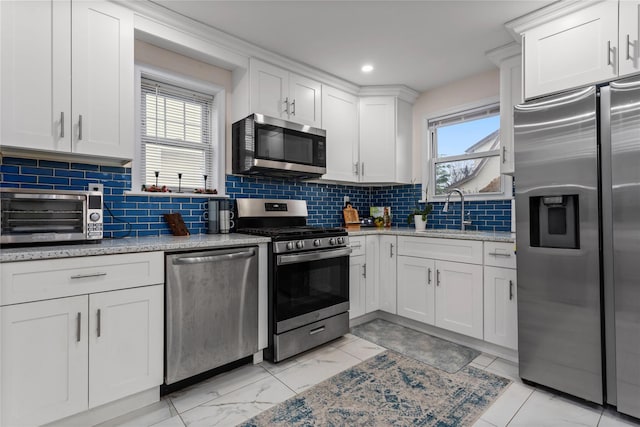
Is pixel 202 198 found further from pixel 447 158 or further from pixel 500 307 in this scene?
pixel 447 158

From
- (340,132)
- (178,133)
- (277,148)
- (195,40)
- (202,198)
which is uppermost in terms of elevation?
(195,40)

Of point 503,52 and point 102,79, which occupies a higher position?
point 503,52

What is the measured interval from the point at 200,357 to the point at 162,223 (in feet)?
3.48

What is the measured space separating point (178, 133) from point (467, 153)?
2.89m

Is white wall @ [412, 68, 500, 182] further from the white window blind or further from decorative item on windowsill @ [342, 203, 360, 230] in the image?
the white window blind

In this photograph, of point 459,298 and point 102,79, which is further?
point 459,298

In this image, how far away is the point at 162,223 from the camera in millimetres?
2480

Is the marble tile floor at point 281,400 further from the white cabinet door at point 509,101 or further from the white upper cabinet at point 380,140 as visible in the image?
the white upper cabinet at point 380,140

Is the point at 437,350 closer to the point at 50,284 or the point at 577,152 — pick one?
the point at 577,152

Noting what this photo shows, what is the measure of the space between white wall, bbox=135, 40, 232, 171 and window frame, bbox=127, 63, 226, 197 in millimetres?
29

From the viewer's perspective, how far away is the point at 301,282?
98.2 inches

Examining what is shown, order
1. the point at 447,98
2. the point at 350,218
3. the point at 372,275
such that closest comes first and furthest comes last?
the point at 372,275, the point at 447,98, the point at 350,218

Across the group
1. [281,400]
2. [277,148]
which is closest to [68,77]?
[277,148]

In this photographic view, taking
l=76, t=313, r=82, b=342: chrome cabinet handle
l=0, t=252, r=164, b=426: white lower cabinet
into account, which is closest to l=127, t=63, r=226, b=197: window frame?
l=0, t=252, r=164, b=426: white lower cabinet
